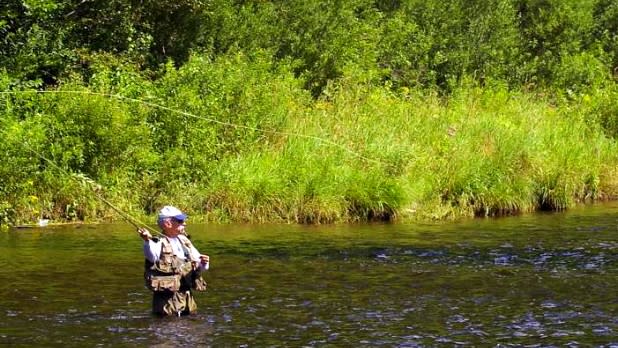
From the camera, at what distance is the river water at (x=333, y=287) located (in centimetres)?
1142

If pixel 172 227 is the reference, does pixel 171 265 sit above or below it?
below

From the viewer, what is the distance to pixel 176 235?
11.9m

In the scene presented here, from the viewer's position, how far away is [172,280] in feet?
38.4

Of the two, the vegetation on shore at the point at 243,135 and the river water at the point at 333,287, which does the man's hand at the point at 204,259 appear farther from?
the vegetation on shore at the point at 243,135

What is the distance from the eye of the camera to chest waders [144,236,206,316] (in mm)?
11688

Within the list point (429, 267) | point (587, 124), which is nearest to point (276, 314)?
point (429, 267)

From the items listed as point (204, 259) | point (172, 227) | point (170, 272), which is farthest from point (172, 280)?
point (172, 227)

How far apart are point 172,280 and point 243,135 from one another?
37.6 feet

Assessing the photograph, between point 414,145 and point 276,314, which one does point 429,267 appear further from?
point 414,145

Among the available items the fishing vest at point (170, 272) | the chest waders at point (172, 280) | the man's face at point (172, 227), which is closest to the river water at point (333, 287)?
the chest waders at point (172, 280)

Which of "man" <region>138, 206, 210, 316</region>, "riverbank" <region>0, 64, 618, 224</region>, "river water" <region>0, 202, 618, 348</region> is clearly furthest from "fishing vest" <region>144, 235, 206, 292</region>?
"riverbank" <region>0, 64, 618, 224</region>

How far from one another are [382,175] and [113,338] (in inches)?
439

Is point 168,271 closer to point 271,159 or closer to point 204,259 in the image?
point 204,259

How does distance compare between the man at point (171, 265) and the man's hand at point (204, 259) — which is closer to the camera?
the man's hand at point (204, 259)
